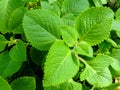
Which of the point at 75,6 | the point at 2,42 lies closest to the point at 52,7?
the point at 75,6

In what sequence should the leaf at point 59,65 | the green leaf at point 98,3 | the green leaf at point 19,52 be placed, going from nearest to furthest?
the leaf at point 59,65 → the green leaf at point 19,52 → the green leaf at point 98,3

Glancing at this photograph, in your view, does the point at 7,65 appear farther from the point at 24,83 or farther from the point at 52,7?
the point at 52,7

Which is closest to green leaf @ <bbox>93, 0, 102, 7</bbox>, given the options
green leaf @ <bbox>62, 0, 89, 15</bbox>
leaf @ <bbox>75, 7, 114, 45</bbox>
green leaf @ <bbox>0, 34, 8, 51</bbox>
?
green leaf @ <bbox>62, 0, 89, 15</bbox>

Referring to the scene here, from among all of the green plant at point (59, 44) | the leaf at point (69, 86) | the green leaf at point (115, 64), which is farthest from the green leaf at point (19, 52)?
the green leaf at point (115, 64)

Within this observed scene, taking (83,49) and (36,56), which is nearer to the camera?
(83,49)

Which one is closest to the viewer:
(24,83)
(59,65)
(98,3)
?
(59,65)

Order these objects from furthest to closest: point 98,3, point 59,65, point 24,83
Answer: point 98,3 → point 24,83 → point 59,65

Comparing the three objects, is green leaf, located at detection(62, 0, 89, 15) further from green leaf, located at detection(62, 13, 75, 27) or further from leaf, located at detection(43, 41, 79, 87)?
leaf, located at detection(43, 41, 79, 87)

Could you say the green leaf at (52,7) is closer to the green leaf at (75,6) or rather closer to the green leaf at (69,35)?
the green leaf at (75,6)
